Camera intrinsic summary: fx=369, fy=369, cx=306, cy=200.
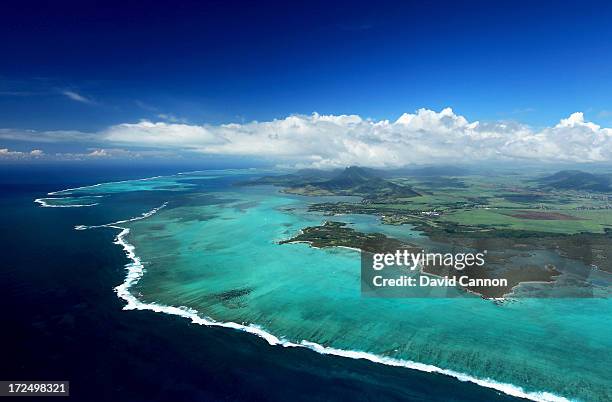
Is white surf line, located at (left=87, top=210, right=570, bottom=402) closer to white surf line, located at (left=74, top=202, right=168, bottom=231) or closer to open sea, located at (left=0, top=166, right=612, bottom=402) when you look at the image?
open sea, located at (left=0, top=166, right=612, bottom=402)

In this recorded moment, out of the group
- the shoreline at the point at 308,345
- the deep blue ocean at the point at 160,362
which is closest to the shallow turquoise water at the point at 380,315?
the shoreline at the point at 308,345

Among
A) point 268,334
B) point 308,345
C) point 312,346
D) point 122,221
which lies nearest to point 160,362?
point 268,334

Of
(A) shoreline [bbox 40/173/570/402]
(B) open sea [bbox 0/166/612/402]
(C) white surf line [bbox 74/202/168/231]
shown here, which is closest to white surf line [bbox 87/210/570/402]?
(A) shoreline [bbox 40/173/570/402]

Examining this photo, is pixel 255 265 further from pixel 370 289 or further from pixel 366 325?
pixel 366 325

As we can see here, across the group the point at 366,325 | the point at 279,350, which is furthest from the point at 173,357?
the point at 366,325

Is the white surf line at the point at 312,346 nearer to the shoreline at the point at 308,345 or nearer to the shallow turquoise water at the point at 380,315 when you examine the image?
the shoreline at the point at 308,345

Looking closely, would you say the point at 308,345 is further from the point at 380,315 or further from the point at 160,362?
the point at 160,362
